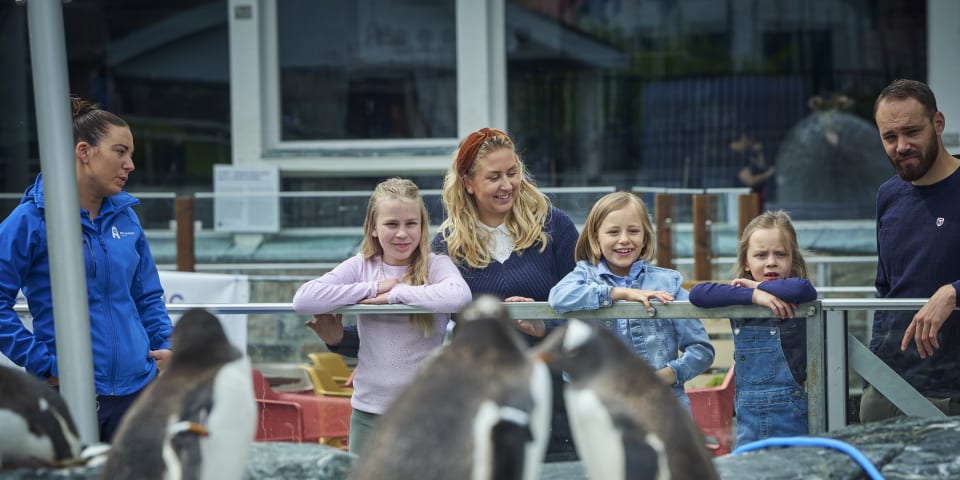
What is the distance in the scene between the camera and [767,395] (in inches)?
117

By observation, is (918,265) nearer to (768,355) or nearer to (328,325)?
(768,355)

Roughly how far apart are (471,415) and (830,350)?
1.57 metres

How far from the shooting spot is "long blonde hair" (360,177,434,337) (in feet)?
9.96

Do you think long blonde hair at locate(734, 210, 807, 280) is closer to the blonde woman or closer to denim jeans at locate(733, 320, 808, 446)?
denim jeans at locate(733, 320, 808, 446)

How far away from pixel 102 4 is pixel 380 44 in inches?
96.0

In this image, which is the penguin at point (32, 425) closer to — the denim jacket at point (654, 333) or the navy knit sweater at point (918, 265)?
the denim jacket at point (654, 333)

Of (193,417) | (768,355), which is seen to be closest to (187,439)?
(193,417)

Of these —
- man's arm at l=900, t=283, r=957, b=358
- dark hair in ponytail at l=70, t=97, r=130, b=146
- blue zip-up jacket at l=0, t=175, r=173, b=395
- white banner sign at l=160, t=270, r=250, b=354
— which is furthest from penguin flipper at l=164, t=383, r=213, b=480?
white banner sign at l=160, t=270, r=250, b=354

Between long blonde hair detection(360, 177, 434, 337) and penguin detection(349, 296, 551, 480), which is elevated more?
long blonde hair detection(360, 177, 434, 337)

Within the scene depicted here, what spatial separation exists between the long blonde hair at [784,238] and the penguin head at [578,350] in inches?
61.5

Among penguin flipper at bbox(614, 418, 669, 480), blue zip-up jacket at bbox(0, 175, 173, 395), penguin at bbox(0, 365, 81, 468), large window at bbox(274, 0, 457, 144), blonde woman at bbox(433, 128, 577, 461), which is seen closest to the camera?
penguin flipper at bbox(614, 418, 669, 480)

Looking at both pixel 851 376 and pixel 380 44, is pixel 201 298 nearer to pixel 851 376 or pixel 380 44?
pixel 380 44

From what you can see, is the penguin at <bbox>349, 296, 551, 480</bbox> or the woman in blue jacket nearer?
the penguin at <bbox>349, 296, 551, 480</bbox>

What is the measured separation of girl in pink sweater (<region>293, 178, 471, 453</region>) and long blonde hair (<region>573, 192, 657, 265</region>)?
0.42 m
